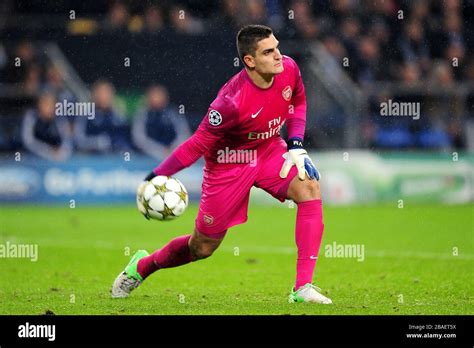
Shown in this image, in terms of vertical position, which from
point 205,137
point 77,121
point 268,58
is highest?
point 77,121

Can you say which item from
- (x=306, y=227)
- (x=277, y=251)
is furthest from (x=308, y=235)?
(x=277, y=251)

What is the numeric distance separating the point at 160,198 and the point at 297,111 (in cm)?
145

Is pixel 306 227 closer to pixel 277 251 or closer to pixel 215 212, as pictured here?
pixel 215 212

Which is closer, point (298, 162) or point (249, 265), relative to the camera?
point (298, 162)

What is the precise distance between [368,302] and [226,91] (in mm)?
2028

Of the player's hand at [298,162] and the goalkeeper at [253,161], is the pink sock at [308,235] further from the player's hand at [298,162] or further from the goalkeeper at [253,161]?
the player's hand at [298,162]

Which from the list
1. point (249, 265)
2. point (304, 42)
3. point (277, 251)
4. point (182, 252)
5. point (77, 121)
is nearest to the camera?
point (182, 252)

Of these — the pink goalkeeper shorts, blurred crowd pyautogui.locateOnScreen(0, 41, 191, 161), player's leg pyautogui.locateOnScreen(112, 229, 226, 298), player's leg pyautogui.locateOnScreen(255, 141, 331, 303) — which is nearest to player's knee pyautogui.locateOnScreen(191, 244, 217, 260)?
player's leg pyautogui.locateOnScreen(112, 229, 226, 298)

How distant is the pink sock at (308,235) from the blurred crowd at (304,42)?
9511mm

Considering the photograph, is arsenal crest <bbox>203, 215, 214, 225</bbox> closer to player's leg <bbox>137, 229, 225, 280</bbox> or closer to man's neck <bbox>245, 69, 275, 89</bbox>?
player's leg <bbox>137, 229, 225, 280</bbox>

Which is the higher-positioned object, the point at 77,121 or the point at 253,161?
the point at 77,121

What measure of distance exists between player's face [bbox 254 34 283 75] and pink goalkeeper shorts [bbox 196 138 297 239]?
77cm

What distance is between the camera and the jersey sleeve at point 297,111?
9.05 metres

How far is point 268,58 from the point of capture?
8609 mm
